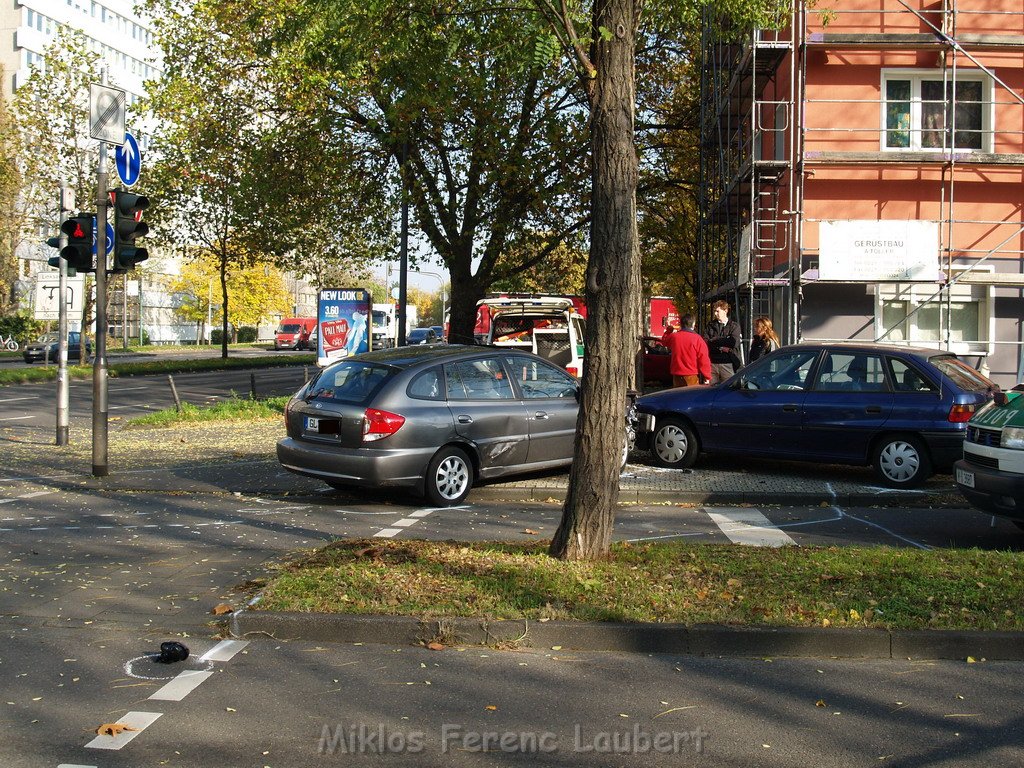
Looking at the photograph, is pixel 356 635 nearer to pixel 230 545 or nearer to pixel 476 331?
pixel 230 545

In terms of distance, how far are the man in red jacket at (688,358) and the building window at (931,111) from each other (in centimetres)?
705

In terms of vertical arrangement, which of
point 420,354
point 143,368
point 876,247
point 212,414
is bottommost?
point 212,414

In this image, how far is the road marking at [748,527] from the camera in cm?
885

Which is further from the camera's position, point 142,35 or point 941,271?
point 142,35

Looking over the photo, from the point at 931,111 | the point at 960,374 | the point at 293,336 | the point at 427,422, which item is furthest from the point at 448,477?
the point at 293,336

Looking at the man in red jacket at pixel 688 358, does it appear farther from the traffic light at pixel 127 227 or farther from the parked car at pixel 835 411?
the traffic light at pixel 127 227

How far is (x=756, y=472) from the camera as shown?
13.0 m

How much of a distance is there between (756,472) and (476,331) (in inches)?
558

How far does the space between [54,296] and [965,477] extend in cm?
1959

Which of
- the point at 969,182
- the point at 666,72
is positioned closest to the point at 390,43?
the point at 969,182

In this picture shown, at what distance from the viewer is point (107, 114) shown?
12719 mm

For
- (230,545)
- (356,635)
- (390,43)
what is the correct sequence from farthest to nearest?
1. (390,43)
2. (230,545)
3. (356,635)

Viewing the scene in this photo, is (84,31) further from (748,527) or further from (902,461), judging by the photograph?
(748,527)

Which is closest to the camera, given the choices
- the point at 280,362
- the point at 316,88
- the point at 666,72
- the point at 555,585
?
the point at 555,585
